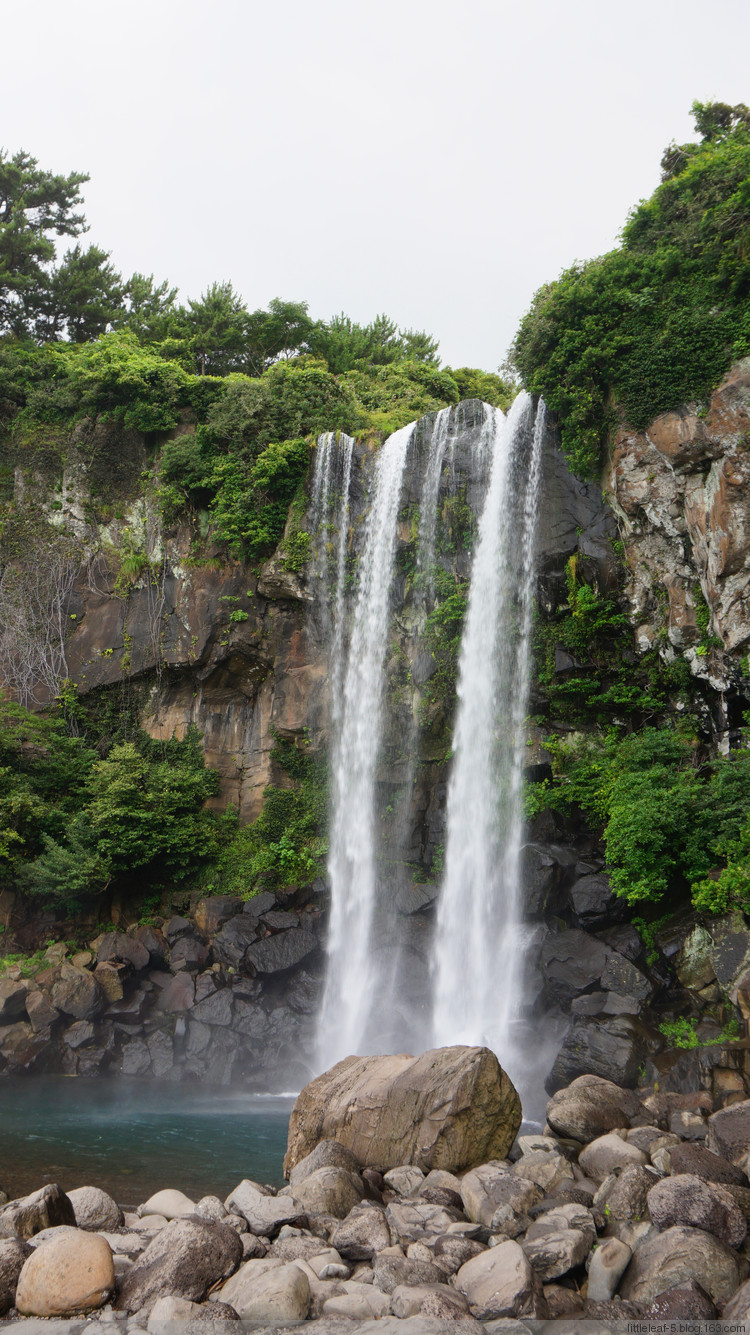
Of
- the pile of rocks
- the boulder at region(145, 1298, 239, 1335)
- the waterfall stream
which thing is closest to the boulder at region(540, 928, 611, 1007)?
the waterfall stream

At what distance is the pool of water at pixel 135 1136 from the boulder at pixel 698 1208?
4724mm

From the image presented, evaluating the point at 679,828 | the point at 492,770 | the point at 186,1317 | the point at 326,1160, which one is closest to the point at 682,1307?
the point at 186,1317

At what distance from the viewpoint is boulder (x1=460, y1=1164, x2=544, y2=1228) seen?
6773 millimetres

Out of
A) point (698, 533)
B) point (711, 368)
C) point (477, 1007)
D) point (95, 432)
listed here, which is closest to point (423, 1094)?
point (477, 1007)

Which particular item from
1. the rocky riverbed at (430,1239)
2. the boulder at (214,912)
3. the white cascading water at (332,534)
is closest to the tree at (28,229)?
the white cascading water at (332,534)

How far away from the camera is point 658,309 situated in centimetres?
1551

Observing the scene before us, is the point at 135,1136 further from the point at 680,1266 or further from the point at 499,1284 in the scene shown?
the point at 680,1266

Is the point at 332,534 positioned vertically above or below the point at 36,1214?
above

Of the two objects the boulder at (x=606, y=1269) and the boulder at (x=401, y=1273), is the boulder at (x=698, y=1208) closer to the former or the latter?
the boulder at (x=606, y=1269)

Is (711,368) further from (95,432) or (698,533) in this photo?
(95,432)

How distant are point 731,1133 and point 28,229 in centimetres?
3051

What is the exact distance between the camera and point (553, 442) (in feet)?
56.5

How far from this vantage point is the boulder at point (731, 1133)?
719 cm

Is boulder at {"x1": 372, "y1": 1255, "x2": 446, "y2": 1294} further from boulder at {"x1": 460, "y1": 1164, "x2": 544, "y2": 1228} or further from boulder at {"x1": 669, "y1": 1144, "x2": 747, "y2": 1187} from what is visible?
boulder at {"x1": 669, "y1": 1144, "x2": 747, "y2": 1187}
